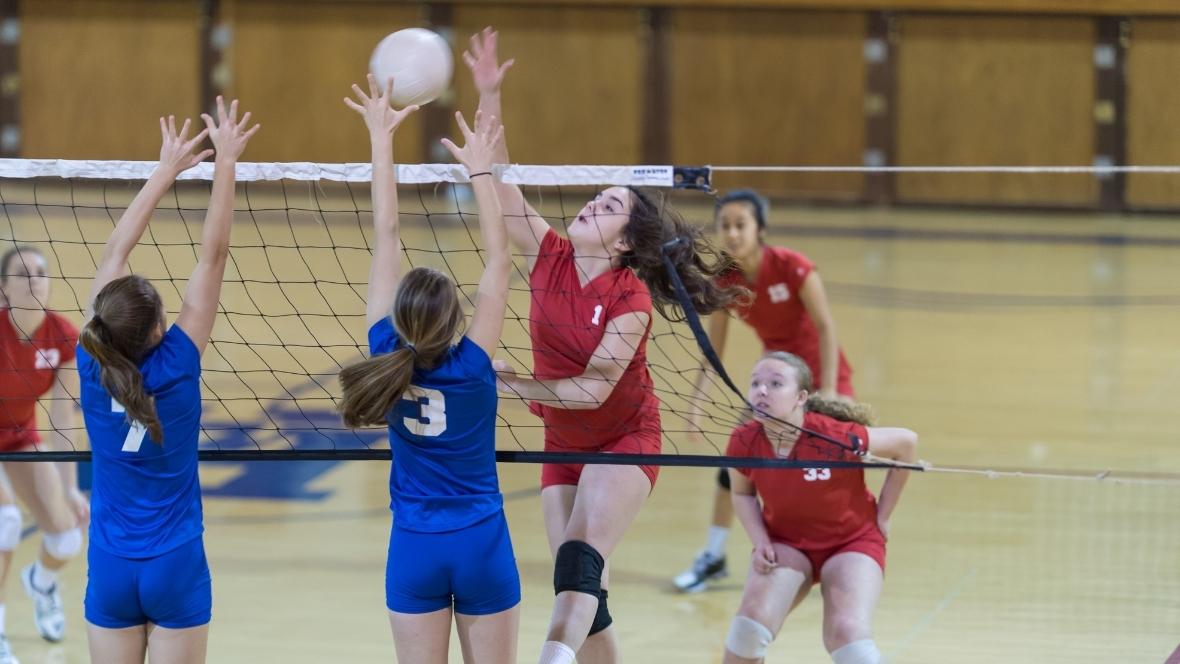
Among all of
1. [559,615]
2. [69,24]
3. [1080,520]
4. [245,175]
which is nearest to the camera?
[559,615]

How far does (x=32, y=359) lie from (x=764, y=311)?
112 inches

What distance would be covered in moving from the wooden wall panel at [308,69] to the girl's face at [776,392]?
12723 mm

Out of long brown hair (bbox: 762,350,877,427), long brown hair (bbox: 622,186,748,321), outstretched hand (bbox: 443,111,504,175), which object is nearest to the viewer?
outstretched hand (bbox: 443,111,504,175)

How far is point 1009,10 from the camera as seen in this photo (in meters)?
15.9

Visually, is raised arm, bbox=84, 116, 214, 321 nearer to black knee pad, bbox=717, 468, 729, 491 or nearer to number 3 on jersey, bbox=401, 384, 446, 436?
number 3 on jersey, bbox=401, 384, 446, 436

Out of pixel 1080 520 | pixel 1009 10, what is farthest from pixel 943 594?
pixel 1009 10

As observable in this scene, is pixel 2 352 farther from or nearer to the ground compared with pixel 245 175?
nearer to the ground

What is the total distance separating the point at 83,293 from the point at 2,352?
5711mm

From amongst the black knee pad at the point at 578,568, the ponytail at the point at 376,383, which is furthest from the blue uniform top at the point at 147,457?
the black knee pad at the point at 578,568

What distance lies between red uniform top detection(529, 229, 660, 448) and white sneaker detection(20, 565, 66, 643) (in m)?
2.16

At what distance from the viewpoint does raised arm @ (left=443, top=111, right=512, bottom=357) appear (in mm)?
3463

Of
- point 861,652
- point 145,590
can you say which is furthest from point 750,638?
point 145,590

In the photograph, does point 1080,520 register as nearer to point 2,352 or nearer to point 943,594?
point 943,594

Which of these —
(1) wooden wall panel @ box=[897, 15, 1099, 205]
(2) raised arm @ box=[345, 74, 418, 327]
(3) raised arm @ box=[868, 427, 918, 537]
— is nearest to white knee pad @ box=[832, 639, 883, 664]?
(3) raised arm @ box=[868, 427, 918, 537]
